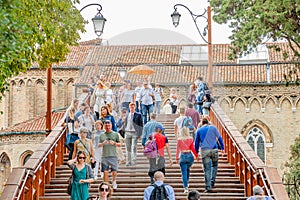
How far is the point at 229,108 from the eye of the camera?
4944 cm

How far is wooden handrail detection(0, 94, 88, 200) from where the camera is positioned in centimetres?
1661

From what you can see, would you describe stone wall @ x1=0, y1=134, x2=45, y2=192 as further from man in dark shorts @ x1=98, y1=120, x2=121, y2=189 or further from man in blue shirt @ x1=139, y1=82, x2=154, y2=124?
man in dark shorts @ x1=98, y1=120, x2=121, y2=189

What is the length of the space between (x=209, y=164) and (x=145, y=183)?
2.05m

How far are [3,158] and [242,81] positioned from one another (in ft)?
55.9

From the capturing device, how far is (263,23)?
82.8 feet

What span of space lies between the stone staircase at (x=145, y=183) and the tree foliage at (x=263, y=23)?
19.9 ft

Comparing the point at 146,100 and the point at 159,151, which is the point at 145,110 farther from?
the point at 159,151

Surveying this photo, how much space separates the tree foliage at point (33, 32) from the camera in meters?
13.9

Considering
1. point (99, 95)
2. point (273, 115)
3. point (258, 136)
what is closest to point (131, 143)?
point (99, 95)

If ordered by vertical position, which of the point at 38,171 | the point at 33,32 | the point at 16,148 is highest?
the point at 33,32

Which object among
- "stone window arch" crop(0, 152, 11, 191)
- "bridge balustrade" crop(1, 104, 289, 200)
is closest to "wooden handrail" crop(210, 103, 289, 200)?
"bridge balustrade" crop(1, 104, 289, 200)

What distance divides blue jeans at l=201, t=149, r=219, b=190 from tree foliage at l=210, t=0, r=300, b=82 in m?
8.02

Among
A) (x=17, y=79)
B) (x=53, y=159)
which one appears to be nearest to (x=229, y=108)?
(x=17, y=79)

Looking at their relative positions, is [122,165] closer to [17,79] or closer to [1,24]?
[1,24]
